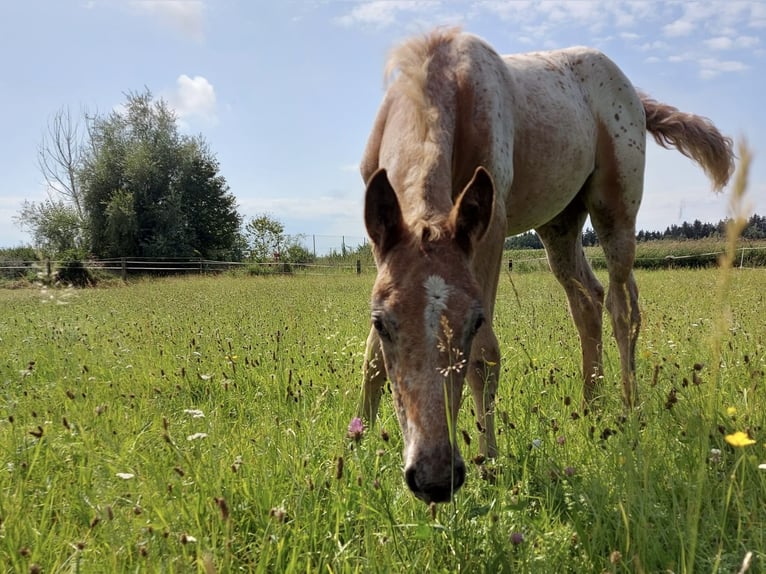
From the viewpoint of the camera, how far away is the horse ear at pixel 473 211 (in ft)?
7.41

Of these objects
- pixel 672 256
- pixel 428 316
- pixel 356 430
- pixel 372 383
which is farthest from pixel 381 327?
pixel 672 256

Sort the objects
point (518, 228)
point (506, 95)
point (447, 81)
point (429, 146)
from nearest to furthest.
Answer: point (429, 146) → point (447, 81) → point (506, 95) → point (518, 228)

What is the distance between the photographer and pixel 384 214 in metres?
2.29

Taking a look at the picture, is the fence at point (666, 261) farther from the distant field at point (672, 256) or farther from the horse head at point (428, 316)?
the horse head at point (428, 316)

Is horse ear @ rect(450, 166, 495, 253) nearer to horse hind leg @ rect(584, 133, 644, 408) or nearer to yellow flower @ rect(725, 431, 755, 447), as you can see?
yellow flower @ rect(725, 431, 755, 447)

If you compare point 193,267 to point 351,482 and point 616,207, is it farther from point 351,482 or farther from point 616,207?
point 351,482

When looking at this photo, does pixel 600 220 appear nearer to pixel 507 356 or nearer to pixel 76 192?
pixel 507 356

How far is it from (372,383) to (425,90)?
70.5 inches

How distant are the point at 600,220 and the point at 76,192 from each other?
40.1 metres

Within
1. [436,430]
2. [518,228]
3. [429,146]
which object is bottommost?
[436,430]

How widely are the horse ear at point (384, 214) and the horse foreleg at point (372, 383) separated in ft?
3.26

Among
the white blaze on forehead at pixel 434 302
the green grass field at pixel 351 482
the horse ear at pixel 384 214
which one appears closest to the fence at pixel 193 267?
the green grass field at pixel 351 482

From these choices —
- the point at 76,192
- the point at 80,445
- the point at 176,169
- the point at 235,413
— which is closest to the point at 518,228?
the point at 235,413

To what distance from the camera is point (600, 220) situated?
476cm
